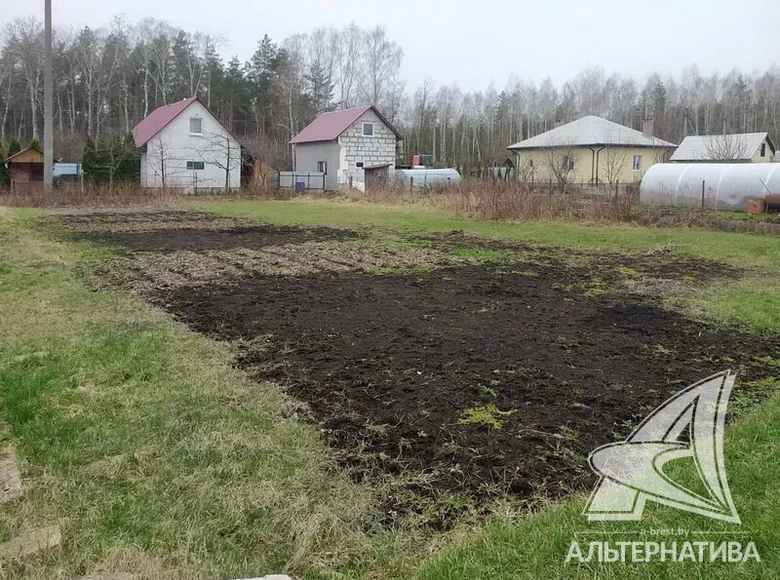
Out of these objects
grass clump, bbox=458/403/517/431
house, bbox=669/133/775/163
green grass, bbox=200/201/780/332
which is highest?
house, bbox=669/133/775/163

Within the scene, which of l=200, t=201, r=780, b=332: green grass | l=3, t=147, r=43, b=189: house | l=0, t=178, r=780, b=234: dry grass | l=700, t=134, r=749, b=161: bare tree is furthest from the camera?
l=700, t=134, r=749, b=161: bare tree

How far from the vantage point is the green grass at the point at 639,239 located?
7766mm

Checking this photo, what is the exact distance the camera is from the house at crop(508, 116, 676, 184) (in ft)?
142

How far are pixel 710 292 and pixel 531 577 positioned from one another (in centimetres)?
719

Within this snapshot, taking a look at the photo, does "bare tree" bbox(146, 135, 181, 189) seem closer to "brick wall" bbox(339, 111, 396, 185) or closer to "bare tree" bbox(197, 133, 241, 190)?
"bare tree" bbox(197, 133, 241, 190)

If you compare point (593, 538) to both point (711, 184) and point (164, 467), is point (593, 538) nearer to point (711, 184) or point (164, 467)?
point (164, 467)

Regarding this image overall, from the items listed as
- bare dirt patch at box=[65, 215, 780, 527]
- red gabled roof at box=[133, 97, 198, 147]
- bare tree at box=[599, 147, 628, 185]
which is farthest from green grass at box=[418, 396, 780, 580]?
bare tree at box=[599, 147, 628, 185]

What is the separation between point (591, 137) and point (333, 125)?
16.9 metres

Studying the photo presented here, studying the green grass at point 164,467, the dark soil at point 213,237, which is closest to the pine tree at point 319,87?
the dark soil at point 213,237

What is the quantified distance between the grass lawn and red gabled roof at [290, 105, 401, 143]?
121 ft

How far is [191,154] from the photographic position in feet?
133

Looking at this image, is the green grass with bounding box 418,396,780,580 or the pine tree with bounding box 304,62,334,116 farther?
the pine tree with bounding box 304,62,334,116

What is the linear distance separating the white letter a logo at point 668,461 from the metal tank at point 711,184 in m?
17.1

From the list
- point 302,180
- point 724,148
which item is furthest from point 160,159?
point 724,148
